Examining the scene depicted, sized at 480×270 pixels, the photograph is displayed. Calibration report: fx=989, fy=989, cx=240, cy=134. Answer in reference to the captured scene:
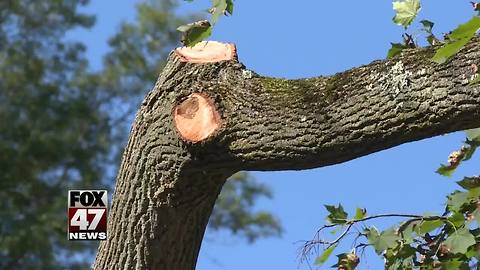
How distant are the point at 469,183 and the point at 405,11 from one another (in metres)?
0.38

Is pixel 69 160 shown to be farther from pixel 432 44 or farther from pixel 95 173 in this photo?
pixel 432 44

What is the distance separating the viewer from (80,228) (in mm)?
2242

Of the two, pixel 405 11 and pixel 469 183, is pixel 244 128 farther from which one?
pixel 469 183

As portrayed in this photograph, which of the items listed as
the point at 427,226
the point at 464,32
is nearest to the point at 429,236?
the point at 427,226

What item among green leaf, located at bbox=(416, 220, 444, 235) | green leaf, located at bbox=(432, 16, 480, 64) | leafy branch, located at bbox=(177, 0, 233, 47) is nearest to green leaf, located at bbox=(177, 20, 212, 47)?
leafy branch, located at bbox=(177, 0, 233, 47)

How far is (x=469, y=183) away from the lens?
204 cm

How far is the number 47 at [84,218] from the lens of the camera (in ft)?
7.25

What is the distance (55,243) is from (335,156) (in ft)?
23.2

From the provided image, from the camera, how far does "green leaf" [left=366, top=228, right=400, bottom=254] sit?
2045 millimetres

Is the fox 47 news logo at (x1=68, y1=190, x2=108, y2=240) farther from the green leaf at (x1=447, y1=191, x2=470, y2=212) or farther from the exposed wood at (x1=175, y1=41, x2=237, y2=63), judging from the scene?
the green leaf at (x1=447, y1=191, x2=470, y2=212)

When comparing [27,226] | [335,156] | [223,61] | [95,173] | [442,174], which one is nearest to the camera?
[335,156]

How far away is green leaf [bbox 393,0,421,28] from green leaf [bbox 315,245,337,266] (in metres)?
0.50

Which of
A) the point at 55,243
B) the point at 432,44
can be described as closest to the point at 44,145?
the point at 55,243

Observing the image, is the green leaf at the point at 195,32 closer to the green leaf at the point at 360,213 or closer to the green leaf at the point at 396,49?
the green leaf at the point at 396,49
